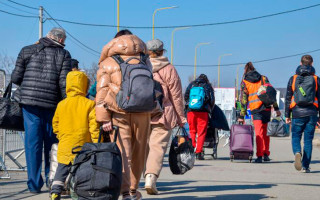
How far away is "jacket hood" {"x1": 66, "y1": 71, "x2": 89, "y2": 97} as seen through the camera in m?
7.25

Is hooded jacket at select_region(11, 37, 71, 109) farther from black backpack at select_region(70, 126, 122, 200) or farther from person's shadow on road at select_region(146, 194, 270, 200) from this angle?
black backpack at select_region(70, 126, 122, 200)

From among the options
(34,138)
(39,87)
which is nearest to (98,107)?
(39,87)

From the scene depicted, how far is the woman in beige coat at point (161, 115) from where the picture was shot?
7551 mm

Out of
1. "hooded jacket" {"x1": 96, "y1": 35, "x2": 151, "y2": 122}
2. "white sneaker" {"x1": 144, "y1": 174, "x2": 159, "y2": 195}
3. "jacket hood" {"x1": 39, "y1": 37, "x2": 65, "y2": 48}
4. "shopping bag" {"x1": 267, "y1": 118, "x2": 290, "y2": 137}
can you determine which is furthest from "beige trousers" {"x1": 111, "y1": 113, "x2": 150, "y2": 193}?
"shopping bag" {"x1": 267, "y1": 118, "x2": 290, "y2": 137}

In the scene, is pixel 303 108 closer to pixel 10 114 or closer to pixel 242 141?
pixel 242 141

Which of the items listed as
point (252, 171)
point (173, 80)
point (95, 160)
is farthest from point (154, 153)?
point (252, 171)

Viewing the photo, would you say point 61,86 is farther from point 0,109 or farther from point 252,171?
point 252,171

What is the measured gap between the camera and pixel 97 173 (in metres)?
6.02

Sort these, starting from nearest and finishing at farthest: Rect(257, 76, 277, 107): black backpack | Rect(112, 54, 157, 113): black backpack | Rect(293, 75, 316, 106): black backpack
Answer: Rect(112, 54, 157, 113): black backpack, Rect(293, 75, 316, 106): black backpack, Rect(257, 76, 277, 107): black backpack

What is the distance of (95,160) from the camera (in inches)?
240

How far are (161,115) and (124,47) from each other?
1.24 metres

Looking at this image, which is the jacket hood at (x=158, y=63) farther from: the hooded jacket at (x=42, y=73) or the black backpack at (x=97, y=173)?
the black backpack at (x=97, y=173)

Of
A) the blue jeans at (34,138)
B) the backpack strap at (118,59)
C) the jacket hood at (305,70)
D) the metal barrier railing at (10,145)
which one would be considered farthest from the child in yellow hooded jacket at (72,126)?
the jacket hood at (305,70)

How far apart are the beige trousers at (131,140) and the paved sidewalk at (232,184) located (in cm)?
95
